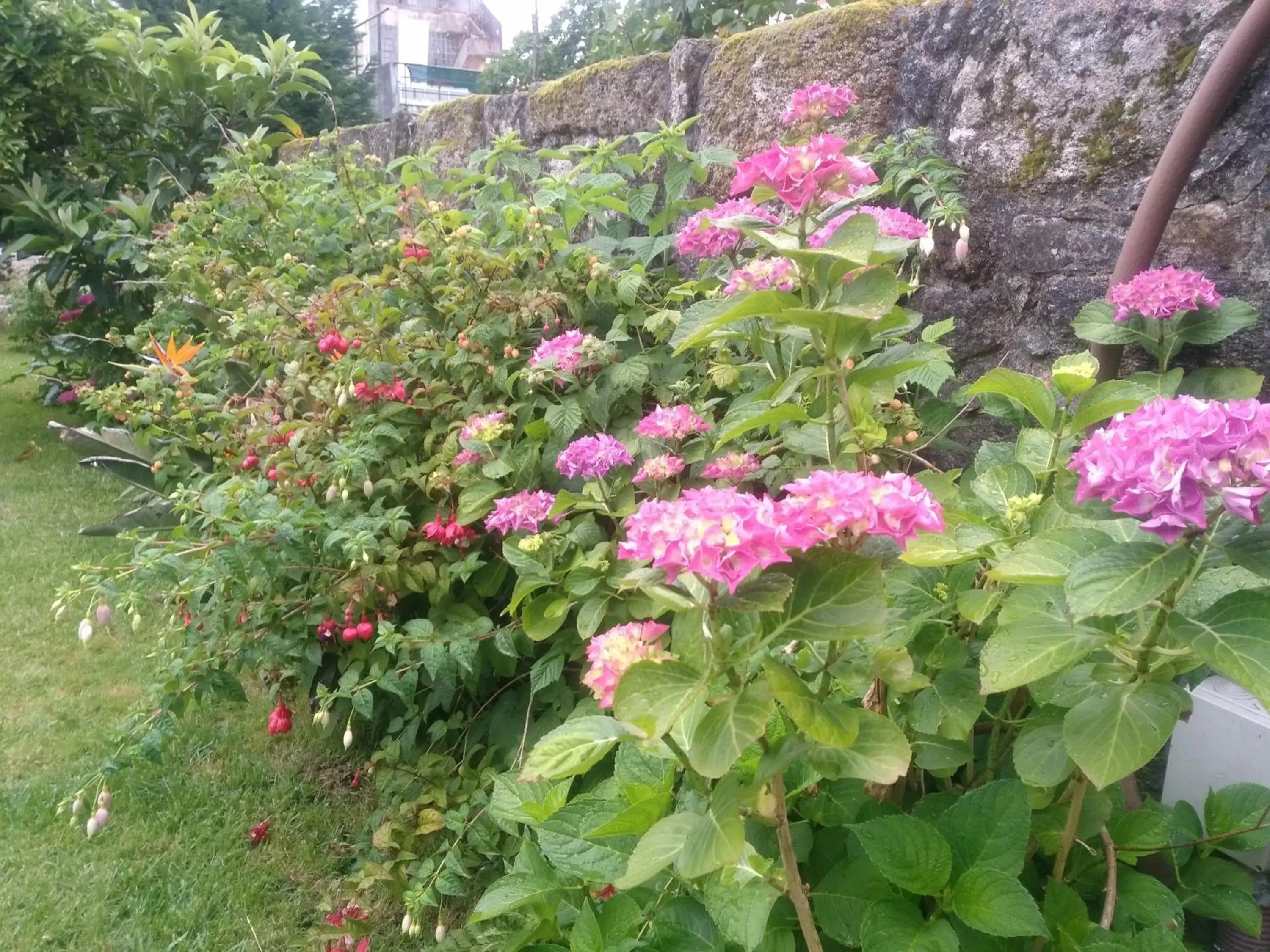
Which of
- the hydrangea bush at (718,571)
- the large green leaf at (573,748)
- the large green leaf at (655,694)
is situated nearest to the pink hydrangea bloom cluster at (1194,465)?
the hydrangea bush at (718,571)

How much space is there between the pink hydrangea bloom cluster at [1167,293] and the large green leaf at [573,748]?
1.01 m

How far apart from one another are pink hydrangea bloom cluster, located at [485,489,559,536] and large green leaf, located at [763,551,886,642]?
0.88m

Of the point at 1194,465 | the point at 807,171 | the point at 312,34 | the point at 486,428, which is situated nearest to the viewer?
the point at 1194,465

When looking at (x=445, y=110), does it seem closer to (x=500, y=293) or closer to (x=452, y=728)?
(x=500, y=293)

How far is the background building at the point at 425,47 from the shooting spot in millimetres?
13500

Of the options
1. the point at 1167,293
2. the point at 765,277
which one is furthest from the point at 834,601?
the point at 1167,293

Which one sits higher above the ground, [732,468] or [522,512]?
[732,468]

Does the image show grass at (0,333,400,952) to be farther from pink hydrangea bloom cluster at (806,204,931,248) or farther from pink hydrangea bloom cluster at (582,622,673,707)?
pink hydrangea bloom cluster at (806,204,931,248)

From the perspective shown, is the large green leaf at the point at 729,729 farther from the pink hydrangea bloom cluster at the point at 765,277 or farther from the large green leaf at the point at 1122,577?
the pink hydrangea bloom cluster at the point at 765,277

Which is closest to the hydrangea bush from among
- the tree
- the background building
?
the tree

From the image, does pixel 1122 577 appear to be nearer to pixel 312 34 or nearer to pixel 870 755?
pixel 870 755

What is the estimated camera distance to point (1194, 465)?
2.00 ft

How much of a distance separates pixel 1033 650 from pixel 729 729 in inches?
11.4

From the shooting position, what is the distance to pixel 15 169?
432 cm
